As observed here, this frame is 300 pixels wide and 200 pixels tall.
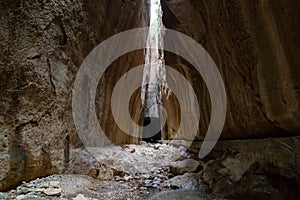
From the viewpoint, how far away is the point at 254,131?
3.64 metres

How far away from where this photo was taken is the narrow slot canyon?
287cm

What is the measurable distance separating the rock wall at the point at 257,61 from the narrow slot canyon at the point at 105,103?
0.01 metres

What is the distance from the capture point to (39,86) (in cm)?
332

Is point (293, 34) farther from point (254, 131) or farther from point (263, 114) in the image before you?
point (254, 131)

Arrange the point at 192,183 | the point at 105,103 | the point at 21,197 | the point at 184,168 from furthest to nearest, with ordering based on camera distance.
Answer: the point at 105,103, the point at 184,168, the point at 192,183, the point at 21,197

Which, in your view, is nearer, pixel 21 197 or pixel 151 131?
pixel 21 197

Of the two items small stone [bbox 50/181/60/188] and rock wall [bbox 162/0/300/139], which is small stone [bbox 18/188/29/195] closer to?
small stone [bbox 50/181/60/188]

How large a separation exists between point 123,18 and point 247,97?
4172 millimetres

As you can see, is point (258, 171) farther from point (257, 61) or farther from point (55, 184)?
point (55, 184)

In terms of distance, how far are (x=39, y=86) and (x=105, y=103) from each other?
2349 millimetres

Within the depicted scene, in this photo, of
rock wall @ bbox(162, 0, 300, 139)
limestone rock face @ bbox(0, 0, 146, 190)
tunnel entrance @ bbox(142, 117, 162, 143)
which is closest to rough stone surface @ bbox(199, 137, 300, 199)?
rock wall @ bbox(162, 0, 300, 139)

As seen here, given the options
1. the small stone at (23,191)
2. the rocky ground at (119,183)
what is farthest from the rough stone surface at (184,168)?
the small stone at (23,191)

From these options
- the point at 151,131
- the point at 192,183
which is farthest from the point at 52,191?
the point at 151,131

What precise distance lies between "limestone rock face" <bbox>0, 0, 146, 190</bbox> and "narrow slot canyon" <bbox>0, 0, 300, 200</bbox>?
1 cm
